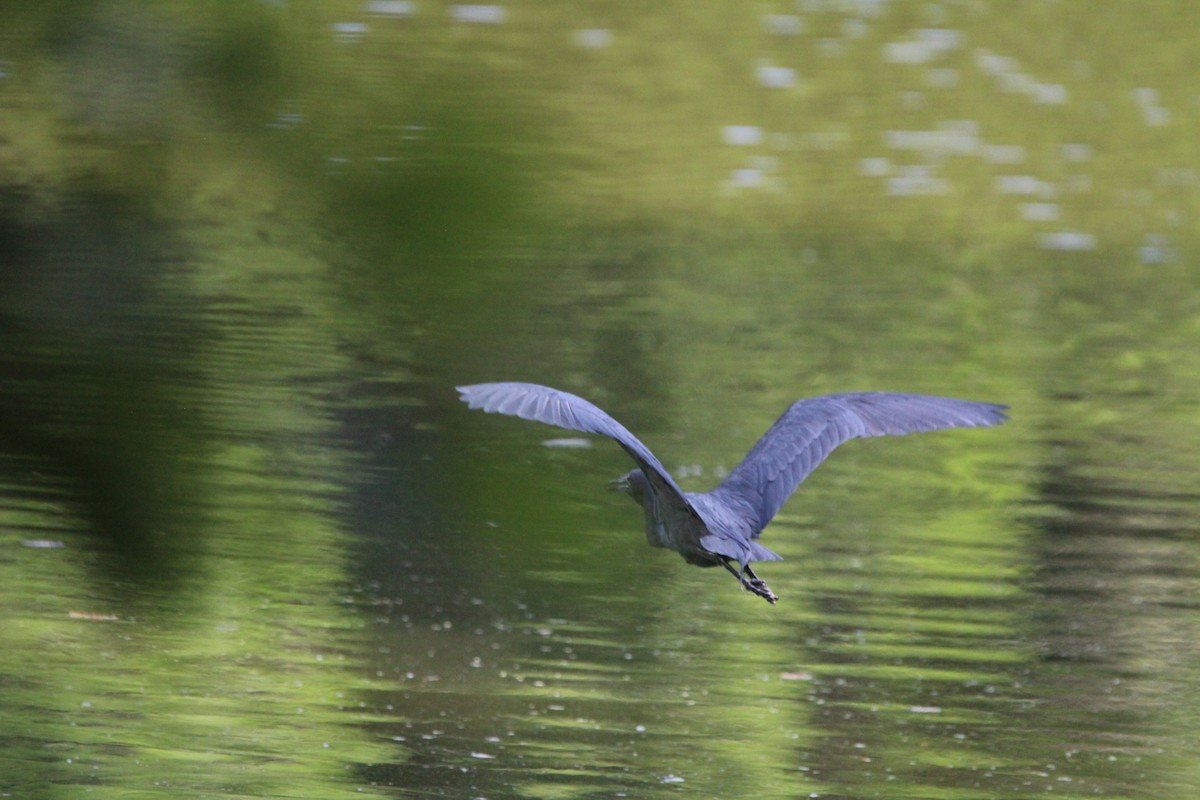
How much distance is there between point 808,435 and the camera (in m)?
3.81

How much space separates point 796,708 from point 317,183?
17.0 feet

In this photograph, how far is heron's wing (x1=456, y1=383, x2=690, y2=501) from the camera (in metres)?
2.79

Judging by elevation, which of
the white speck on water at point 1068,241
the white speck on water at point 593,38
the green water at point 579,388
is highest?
the white speck on water at point 593,38

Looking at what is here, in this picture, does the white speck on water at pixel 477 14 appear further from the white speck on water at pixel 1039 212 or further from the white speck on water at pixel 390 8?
the white speck on water at pixel 1039 212

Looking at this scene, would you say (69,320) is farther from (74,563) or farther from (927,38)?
(927,38)

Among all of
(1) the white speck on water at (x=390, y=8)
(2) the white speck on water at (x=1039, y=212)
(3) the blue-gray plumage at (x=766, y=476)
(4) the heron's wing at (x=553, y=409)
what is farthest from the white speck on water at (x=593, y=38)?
(2) the white speck on water at (x=1039, y=212)

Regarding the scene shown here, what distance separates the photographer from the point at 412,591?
6906 mm

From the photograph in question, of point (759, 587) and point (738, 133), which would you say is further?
point (738, 133)

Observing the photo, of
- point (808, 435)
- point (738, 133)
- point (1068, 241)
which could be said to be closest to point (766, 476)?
point (808, 435)

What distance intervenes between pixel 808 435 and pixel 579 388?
4698 millimetres

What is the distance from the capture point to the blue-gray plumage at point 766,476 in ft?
11.0

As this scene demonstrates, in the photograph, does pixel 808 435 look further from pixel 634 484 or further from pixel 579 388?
pixel 579 388

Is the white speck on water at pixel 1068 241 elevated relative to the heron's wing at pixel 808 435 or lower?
lower

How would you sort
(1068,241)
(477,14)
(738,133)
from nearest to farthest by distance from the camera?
(477,14) → (738,133) → (1068,241)
